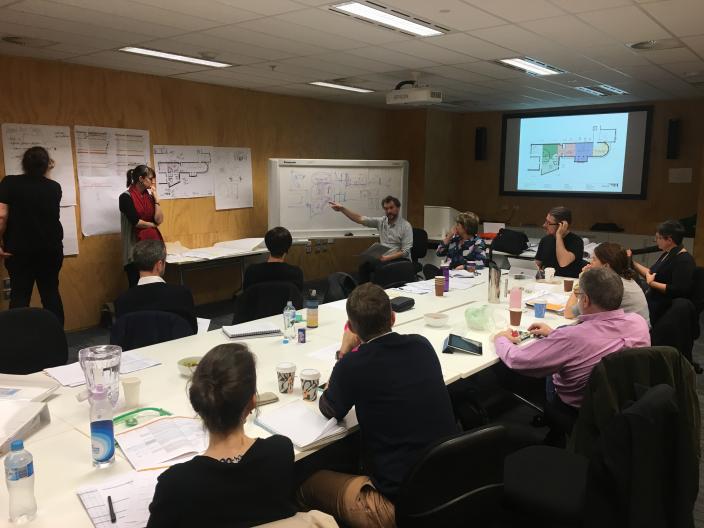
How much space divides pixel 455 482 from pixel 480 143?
8040 mm

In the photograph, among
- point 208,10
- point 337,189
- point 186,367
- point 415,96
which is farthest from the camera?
point 337,189

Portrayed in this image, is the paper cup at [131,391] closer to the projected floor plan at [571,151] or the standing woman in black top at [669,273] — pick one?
the standing woman in black top at [669,273]

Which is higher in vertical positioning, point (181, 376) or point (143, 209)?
point (143, 209)

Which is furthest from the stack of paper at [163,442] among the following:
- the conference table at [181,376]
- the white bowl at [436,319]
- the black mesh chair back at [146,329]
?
the white bowl at [436,319]

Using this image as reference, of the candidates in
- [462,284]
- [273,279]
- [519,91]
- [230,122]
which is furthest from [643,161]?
[273,279]

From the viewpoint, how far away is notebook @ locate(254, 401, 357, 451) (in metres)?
1.94

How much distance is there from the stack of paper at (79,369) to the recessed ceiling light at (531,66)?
389 centimetres

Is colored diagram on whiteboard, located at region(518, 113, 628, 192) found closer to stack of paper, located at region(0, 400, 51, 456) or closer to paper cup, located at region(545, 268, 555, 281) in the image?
paper cup, located at region(545, 268, 555, 281)

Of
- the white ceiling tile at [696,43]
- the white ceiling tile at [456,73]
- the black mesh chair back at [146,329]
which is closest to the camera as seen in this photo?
the black mesh chair back at [146,329]

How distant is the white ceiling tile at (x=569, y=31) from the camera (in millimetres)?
3658

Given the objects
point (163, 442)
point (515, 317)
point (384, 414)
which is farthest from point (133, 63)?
point (384, 414)

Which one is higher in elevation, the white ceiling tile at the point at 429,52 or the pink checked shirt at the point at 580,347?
the white ceiling tile at the point at 429,52

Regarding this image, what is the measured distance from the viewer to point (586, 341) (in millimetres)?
2615

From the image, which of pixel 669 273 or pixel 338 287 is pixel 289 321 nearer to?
pixel 338 287
